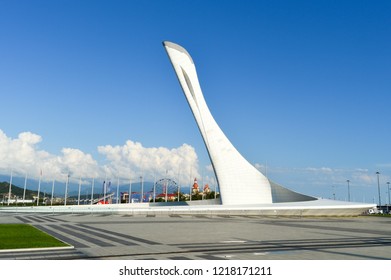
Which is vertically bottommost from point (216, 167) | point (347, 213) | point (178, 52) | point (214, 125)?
point (347, 213)

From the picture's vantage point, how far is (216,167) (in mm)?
36656

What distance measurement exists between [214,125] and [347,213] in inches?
600

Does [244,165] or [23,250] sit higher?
[244,165]
